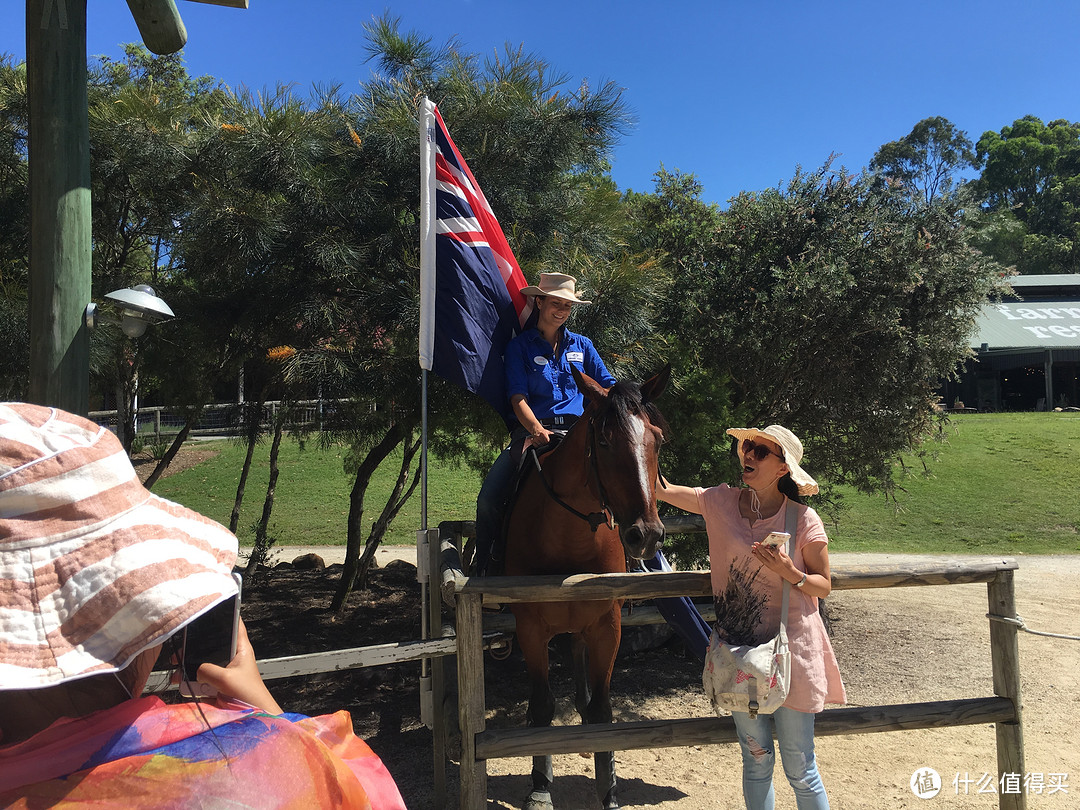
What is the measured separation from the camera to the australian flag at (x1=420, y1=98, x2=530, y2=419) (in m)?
3.94

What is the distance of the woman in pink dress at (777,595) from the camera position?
2760 mm

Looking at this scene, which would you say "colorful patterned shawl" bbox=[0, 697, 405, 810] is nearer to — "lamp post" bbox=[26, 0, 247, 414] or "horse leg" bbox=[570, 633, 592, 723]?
"lamp post" bbox=[26, 0, 247, 414]

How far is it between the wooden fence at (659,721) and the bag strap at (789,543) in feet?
1.42

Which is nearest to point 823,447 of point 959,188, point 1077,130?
point 959,188

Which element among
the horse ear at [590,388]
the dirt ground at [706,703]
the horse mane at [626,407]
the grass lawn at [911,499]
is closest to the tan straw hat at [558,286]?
the horse ear at [590,388]

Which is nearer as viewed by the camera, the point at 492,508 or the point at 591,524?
the point at 591,524

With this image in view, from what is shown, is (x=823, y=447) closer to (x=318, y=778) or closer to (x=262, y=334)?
(x=262, y=334)

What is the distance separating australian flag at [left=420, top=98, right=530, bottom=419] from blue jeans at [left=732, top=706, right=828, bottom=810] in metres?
2.11

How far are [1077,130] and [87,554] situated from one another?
8034cm

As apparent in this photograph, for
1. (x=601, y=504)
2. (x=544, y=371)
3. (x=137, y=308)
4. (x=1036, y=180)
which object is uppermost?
(x=1036, y=180)

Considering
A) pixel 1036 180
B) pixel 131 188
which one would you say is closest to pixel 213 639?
pixel 131 188

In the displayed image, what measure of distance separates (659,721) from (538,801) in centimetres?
109

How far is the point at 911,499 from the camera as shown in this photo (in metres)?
16.3

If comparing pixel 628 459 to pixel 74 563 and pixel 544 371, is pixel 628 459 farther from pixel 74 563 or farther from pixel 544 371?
pixel 74 563
